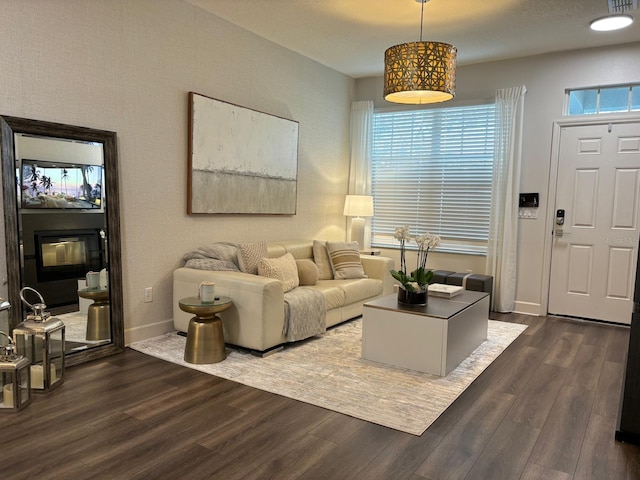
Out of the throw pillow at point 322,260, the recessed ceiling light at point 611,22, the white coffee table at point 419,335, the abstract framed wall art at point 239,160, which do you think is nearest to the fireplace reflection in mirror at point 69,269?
the abstract framed wall art at point 239,160

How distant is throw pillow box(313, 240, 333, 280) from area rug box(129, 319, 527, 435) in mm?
1031

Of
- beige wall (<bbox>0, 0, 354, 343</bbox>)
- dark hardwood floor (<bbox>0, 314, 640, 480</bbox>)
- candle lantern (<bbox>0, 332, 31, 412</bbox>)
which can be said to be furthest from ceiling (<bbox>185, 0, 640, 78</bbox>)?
candle lantern (<bbox>0, 332, 31, 412</bbox>)

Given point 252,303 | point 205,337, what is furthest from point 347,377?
point 205,337

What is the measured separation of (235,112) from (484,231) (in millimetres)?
3180

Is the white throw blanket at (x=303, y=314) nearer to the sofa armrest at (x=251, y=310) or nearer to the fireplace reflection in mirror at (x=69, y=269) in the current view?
the sofa armrest at (x=251, y=310)

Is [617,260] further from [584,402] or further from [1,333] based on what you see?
[1,333]

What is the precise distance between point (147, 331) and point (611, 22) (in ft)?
15.7

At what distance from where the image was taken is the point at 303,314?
3844 millimetres

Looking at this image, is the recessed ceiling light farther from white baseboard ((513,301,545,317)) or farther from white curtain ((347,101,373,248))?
white baseboard ((513,301,545,317))

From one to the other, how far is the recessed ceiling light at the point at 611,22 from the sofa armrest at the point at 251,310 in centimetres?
357

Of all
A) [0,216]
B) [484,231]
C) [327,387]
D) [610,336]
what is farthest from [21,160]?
[610,336]

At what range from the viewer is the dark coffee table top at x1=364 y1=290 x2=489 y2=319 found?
338 cm

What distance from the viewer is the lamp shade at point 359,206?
232 inches

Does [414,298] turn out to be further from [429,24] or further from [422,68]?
[429,24]
